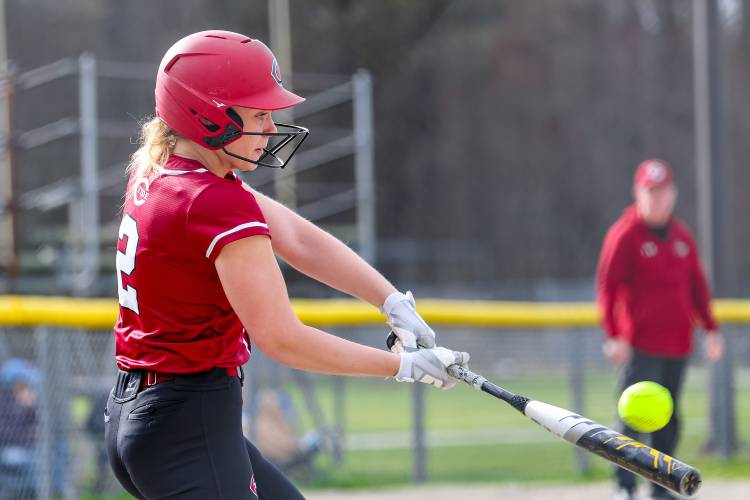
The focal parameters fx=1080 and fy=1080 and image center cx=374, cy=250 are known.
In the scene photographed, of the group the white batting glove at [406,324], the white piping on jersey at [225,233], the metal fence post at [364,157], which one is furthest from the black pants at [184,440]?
the metal fence post at [364,157]

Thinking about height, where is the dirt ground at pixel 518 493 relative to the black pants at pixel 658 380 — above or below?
below

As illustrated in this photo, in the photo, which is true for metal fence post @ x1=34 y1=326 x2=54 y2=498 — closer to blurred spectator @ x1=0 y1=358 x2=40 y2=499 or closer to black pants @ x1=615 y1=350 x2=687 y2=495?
blurred spectator @ x1=0 y1=358 x2=40 y2=499

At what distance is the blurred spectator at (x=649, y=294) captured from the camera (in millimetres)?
6887

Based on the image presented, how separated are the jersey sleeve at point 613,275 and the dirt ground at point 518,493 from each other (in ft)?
3.82

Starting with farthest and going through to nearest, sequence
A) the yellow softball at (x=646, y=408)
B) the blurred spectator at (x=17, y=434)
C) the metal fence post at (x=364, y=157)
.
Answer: the metal fence post at (x=364, y=157)
the blurred spectator at (x=17, y=434)
the yellow softball at (x=646, y=408)

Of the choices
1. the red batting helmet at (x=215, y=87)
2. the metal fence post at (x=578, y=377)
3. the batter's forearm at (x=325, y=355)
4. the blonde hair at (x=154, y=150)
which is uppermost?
the red batting helmet at (x=215, y=87)

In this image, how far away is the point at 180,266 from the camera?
9.15ft

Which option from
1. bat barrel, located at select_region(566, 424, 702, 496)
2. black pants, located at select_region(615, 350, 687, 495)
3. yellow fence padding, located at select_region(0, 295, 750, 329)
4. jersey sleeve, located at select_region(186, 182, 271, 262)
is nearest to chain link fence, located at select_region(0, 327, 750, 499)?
yellow fence padding, located at select_region(0, 295, 750, 329)

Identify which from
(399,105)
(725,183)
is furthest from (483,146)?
(725,183)

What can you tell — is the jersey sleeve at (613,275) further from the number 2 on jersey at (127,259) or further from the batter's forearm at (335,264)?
the number 2 on jersey at (127,259)

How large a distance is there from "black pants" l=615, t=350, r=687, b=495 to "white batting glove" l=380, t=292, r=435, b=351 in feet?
12.4

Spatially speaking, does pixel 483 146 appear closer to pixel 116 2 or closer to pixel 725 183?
pixel 116 2

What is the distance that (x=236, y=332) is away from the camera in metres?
2.95

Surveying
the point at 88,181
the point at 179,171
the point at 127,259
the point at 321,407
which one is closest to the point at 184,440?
the point at 127,259
